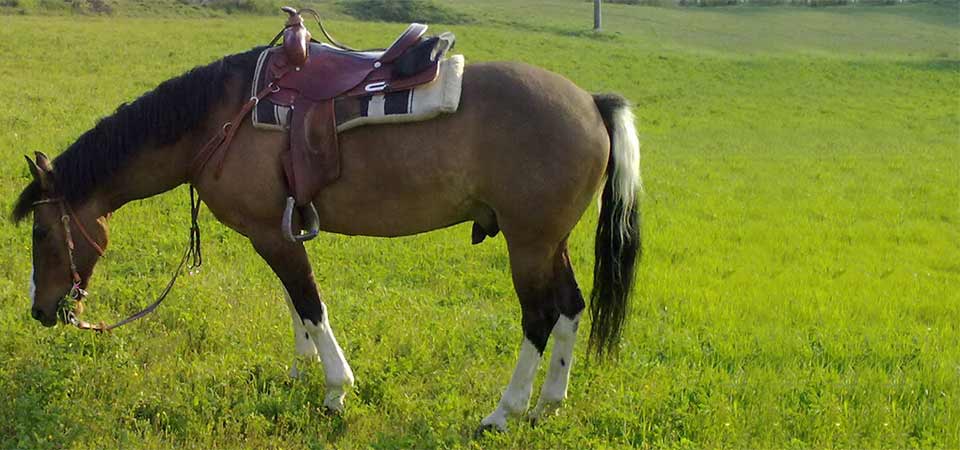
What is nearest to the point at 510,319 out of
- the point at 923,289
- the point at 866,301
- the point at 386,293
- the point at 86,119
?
the point at 386,293

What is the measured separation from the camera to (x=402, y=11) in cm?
4031

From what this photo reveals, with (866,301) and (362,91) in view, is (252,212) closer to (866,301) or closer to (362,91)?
(362,91)

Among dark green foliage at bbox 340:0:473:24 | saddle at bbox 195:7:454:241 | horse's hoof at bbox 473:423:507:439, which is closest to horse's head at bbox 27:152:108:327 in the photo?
saddle at bbox 195:7:454:241

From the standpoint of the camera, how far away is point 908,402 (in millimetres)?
4199

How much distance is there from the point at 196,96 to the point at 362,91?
3.29 ft

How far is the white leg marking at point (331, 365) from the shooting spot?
4.14m

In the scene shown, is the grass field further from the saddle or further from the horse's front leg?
the saddle

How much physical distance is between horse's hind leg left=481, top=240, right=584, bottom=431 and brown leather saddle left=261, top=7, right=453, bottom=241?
106cm

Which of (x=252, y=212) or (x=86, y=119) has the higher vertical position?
(x=252, y=212)

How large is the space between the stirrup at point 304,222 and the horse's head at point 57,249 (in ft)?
4.13

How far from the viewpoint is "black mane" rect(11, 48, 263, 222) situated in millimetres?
4172

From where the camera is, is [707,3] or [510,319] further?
[707,3]

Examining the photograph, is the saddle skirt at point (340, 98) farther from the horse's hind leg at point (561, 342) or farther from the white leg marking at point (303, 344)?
the horse's hind leg at point (561, 342)

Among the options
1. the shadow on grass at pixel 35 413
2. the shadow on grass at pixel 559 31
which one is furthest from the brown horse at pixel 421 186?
the shadow on grass at pixel 559 31
